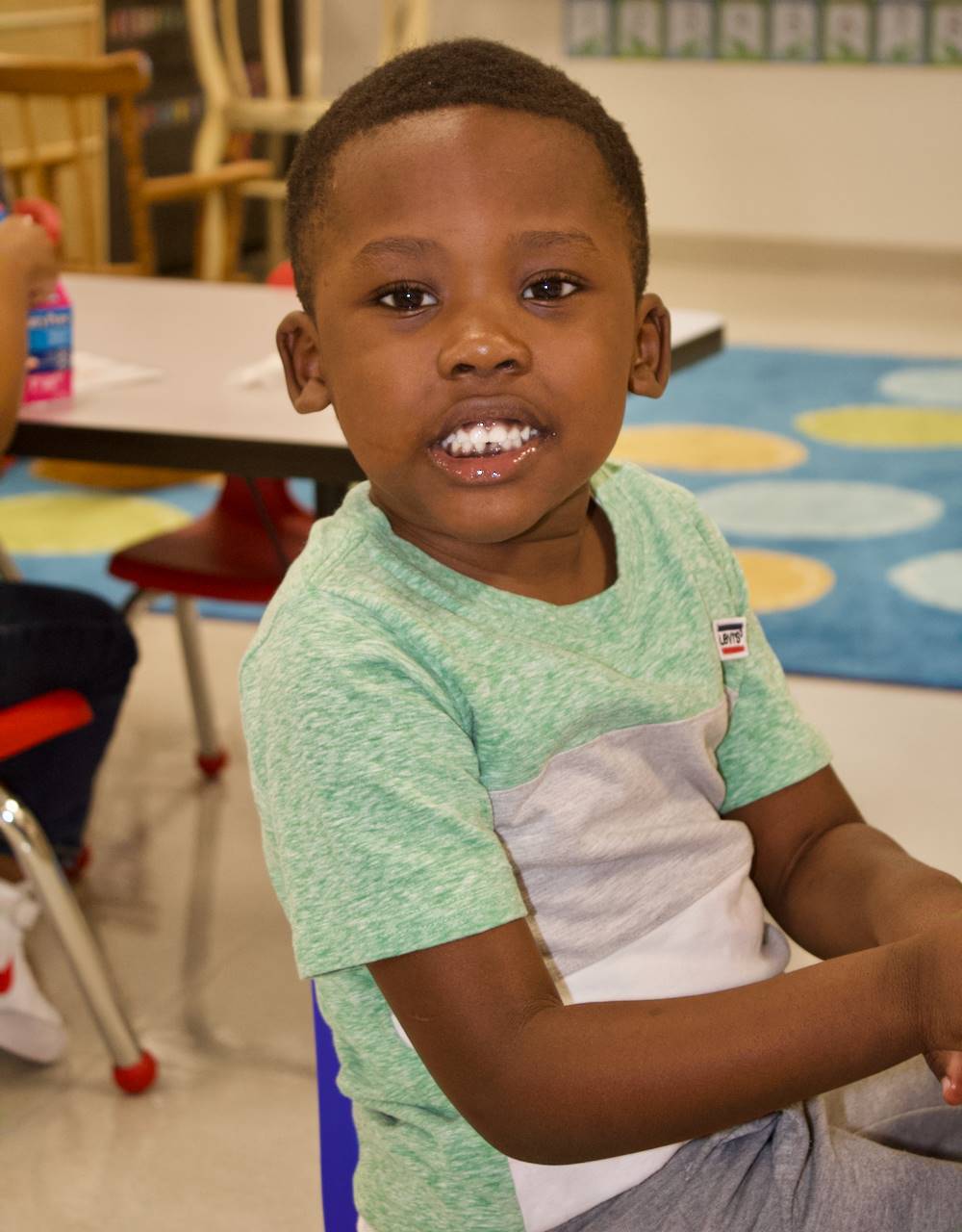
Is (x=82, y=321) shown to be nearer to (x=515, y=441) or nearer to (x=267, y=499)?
(x=267, y=499)

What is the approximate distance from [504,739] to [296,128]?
455cm

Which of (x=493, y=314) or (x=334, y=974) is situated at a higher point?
(x=493, y=314)

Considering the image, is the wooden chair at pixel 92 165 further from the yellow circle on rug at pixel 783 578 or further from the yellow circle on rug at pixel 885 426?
the yellow circle on rug at pixel 885 426

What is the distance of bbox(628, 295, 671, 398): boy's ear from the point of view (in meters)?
0.96

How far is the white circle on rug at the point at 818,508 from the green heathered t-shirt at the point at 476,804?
234 centimetres

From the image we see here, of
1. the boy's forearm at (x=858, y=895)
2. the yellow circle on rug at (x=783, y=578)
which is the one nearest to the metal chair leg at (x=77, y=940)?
the boy's forearm at (x=858, y=895)

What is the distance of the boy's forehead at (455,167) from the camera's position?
83 centimetres

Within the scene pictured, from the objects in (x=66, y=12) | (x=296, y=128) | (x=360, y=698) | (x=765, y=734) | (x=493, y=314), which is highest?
(x=493, y=314)

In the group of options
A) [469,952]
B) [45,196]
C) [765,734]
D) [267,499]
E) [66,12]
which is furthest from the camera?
[66,12]

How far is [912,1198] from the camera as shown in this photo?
835mm

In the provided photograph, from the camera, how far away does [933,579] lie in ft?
10.0

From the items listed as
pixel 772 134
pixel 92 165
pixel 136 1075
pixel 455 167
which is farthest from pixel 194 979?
pixel 772 134

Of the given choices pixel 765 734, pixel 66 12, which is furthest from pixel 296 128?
pixel 765 734

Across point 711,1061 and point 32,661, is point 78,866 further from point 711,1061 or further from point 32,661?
point 711,1061
